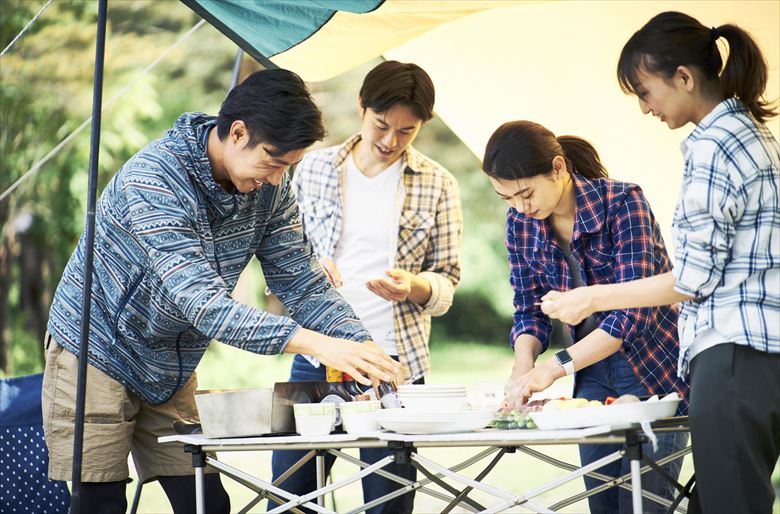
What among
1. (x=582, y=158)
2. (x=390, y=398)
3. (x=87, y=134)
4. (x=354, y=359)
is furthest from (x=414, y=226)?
(x=87, y=134)

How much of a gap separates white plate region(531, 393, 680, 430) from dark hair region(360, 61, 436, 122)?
1492mm

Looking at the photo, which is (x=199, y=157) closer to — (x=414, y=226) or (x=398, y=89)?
(x=398, y=89)

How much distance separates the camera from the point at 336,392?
2711 mm

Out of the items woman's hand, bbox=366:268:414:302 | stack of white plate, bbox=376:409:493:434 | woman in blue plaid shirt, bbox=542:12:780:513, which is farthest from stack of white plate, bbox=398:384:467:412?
woman's hand, bbox=366:268:414:302

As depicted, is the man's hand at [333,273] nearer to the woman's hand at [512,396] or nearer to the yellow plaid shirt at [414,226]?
the yellow plaid shirt at [414,226]

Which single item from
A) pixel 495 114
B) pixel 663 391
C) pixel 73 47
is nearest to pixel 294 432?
pixel 663 391

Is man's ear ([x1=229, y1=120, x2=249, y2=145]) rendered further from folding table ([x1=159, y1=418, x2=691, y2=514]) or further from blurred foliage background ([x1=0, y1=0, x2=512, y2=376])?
blurred foliage background ([x1=0, y1=0, x2=512, y2=376])

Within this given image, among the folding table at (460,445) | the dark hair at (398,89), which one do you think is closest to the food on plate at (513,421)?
the folding table at (460,445)

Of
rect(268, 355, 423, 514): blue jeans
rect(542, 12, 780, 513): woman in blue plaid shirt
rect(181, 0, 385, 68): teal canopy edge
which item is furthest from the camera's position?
rect(181, 0, 385, 68): teal canopy edge

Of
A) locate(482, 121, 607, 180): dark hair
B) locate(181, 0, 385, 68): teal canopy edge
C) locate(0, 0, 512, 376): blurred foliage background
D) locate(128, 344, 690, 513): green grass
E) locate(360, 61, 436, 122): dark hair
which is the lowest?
locate(128, 344, 690, 513): green grass

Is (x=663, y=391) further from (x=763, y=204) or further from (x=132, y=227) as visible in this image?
(x=132, y=227)

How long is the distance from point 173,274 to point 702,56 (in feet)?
4.27

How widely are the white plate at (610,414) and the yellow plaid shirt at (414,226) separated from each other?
4.08 feet

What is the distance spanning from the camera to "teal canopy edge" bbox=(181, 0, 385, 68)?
10.9ft
